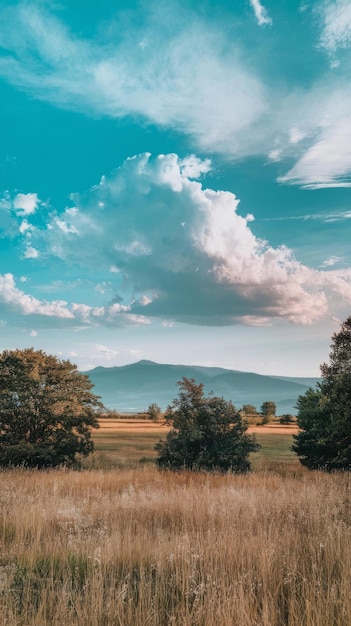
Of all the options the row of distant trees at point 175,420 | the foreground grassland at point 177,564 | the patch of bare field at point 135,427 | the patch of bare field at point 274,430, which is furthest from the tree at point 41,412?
the patch of bare field at point 274,430

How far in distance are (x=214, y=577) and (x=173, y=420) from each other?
1494 centimetres

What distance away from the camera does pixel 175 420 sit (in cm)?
1956

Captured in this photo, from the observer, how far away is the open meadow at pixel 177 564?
3.98m

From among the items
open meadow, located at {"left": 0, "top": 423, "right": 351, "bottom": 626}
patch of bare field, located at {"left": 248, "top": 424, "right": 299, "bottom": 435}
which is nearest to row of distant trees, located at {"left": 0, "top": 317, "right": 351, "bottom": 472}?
open meadow, located at {"left": 0, "top": 423, "right": 351, "bottom": 626}

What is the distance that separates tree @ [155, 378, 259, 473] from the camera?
19.1 meters

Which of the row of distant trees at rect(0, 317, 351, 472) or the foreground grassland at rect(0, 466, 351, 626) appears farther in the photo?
the row of distant trees at rect(0, 317, 351, 472)

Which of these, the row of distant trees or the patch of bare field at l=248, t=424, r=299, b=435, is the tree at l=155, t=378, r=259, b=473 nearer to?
the row of distant trees

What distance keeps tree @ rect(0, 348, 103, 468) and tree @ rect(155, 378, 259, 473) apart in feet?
16.0

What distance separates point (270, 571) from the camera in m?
4.89

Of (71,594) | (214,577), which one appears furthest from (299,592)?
(71,594)

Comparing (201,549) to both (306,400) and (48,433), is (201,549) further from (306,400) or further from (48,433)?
(306,400)

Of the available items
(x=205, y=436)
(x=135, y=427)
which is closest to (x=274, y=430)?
(x=135, y=427)

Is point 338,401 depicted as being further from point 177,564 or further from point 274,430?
point 274,430

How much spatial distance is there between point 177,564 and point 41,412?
17.6 meters
